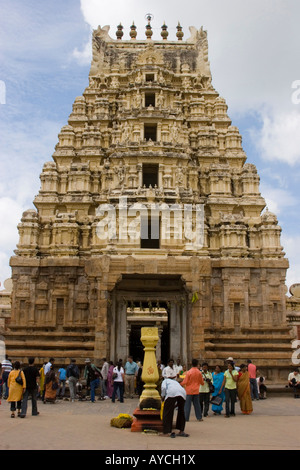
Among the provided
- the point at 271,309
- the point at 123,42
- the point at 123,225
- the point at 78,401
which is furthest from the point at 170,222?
the point at 123,42

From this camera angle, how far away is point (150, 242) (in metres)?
30.7

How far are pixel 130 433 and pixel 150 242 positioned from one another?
19.8 meters

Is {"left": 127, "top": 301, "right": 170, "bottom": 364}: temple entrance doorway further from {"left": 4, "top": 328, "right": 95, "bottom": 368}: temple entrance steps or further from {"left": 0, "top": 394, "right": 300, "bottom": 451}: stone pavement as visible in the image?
{"left": 0, "top": 394, "right": 300, "bottom": 451}: stone pavement

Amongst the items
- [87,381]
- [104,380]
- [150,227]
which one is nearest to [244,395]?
[87,381]

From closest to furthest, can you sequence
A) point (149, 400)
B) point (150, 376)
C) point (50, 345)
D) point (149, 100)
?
point (149, 400)
point (150, 376)
point (50, 345)
point (149, 100)

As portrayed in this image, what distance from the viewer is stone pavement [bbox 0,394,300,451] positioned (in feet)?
32.0

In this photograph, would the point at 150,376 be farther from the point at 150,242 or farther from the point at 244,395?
the point at 150,242

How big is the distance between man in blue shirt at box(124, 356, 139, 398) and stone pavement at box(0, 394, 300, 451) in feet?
11.8

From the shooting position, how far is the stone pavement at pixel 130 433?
32.0ft

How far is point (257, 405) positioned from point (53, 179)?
60.4 feet

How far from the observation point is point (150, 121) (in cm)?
3086

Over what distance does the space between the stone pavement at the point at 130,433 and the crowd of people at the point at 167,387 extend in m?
0.49

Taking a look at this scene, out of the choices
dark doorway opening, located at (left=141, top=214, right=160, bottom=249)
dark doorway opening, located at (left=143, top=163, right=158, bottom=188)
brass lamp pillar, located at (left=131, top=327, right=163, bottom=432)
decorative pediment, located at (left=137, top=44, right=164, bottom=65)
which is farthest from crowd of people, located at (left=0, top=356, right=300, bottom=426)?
decorative pediment, located at (left=137, top=44, right=164, bottom=65)

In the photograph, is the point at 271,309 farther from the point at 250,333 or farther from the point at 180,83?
the point at 180,83
